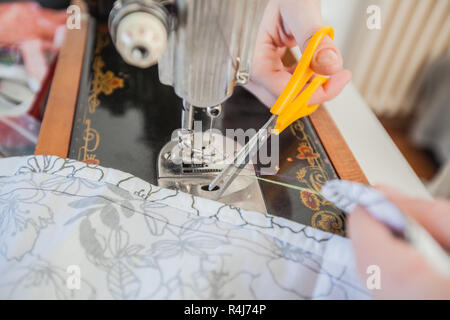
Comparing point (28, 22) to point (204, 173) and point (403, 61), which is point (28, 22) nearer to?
point (204, 173)

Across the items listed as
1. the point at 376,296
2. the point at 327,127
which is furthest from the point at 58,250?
the point at 327,127

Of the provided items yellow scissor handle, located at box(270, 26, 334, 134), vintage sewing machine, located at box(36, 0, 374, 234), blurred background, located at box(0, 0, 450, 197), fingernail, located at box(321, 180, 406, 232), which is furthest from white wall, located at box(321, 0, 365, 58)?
fingernail, located at box(321, 180, 406, 232)

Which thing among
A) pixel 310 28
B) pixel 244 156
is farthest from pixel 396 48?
pixel 244 156

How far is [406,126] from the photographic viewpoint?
5.93 feet

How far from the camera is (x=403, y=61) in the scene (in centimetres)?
154

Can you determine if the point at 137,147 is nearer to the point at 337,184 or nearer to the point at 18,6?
the point at 337,184

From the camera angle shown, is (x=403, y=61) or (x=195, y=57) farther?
(x=403, y=61)

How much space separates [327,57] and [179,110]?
0.31 m

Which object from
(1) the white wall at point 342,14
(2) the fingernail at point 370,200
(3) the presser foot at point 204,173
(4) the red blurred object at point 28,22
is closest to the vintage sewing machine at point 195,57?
(3) the presser foot at point 204,173

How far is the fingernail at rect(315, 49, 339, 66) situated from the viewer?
0.43 metres

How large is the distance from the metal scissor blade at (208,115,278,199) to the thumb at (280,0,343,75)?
0.31ft

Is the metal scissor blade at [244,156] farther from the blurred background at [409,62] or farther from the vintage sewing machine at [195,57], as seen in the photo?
the blurred background at [409,62]

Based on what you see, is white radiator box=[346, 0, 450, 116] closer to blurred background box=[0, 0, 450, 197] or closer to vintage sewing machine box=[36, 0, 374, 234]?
blurred background box=[0, 0, 450, 197]

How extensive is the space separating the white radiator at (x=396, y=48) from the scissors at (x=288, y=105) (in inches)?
44.9
